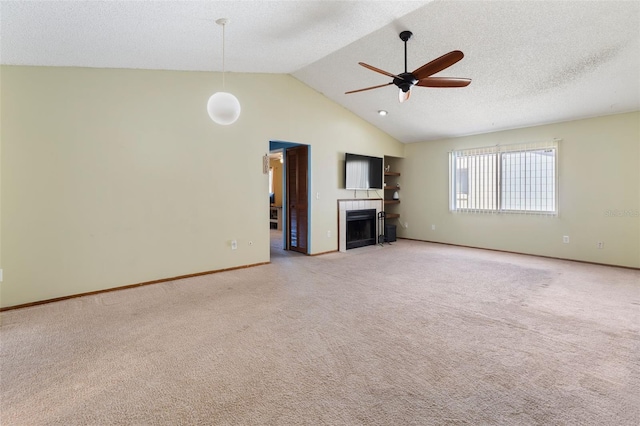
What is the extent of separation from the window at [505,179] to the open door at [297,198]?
3.52m

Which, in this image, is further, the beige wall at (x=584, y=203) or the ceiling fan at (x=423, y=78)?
the beige wall at (x=584, y=203)

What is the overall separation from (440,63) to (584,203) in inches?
175

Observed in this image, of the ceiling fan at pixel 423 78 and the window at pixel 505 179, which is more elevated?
the ceiling fan at pixel 423 78

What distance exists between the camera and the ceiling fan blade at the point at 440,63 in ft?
8.97

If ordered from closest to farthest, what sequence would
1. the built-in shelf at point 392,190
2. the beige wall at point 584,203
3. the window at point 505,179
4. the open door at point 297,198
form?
the beige wall at point 584,203 < the window at point 505,179 < the open door at point 297,198 < the built-in shelf at point 392,190

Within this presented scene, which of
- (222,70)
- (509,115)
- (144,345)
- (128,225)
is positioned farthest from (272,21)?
(509,115)

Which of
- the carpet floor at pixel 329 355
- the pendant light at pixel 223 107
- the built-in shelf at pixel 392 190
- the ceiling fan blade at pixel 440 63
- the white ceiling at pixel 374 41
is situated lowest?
the carpet floor at pixel 329 355

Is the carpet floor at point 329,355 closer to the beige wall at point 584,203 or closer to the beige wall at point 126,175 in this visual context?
the beige wall at point 126,175

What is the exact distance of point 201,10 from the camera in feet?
9.06

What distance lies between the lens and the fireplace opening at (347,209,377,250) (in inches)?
263

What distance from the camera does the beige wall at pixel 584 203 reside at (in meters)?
4.92

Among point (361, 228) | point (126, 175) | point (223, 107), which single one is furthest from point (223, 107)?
point (361, 228)

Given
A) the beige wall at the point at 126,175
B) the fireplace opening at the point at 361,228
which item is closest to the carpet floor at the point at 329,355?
the beige wall at the point at 126,175

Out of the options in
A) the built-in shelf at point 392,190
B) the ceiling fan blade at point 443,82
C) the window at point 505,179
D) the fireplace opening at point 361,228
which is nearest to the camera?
the ceiling fan blade at point 443,82
